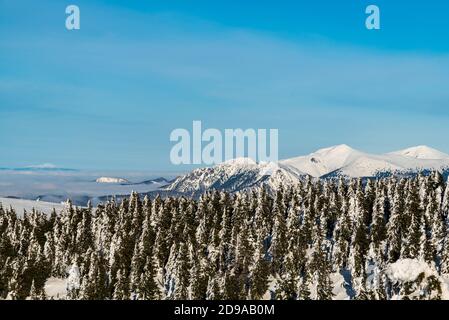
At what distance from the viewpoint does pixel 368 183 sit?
183 metres

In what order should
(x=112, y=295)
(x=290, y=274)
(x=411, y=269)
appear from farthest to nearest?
1. (x=112, y=295)
2. (x=290, y=274)
3. (x=411, y=269)

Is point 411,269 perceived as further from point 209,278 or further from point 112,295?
point 112,295

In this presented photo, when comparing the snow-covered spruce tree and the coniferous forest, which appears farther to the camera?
the snow-covered spruce tree

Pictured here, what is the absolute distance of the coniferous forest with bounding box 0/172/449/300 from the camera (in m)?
130

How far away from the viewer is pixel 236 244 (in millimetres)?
151250

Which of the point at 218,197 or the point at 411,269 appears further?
the point at 218,197

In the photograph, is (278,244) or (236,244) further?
(278,244)

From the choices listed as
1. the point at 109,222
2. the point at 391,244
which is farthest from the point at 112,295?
the point at 391,244

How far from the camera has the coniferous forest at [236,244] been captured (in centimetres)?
12962

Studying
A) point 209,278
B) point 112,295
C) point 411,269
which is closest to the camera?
point 411,269

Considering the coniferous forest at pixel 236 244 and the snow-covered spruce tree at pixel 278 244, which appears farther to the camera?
the snow-covered spruce tree at pixel 278 244

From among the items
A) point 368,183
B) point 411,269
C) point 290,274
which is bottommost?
point 290,274
